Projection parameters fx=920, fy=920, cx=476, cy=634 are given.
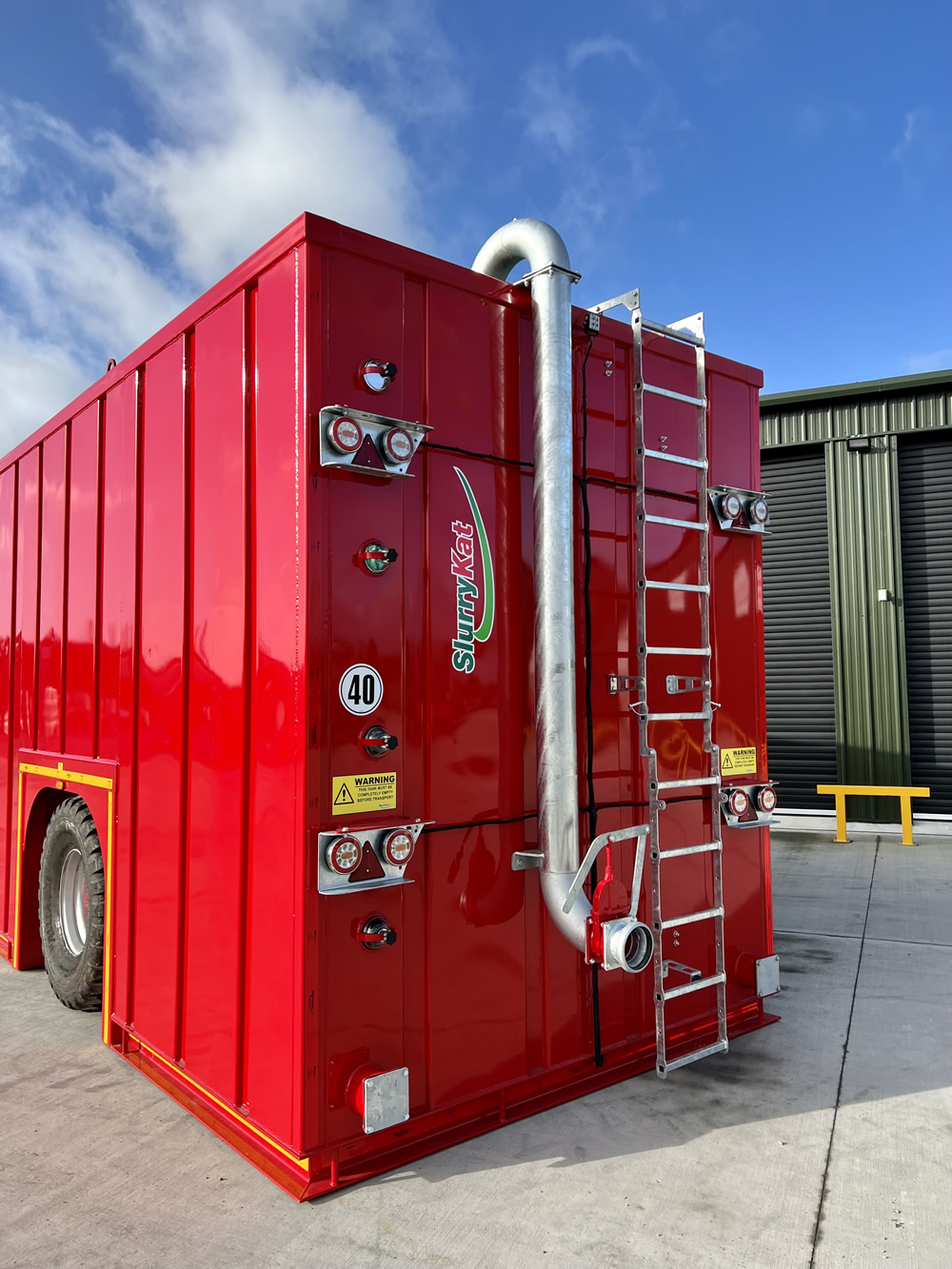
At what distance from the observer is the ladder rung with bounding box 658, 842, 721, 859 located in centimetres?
432

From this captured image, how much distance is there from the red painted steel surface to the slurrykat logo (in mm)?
17

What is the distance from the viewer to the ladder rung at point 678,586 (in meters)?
4.50

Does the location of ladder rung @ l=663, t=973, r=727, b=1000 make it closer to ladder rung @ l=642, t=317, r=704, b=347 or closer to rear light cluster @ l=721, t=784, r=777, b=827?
rear light cluster @ l=721, t=784, r=777, b=827

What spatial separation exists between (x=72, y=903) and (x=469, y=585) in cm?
365

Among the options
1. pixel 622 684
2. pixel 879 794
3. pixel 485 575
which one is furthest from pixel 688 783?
pixel 879 794

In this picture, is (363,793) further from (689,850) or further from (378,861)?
(689,850)

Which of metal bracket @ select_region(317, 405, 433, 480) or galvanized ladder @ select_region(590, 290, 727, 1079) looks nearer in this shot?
metal bracket @ select_region(317, 405, 433, 480)

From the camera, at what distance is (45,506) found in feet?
19.8

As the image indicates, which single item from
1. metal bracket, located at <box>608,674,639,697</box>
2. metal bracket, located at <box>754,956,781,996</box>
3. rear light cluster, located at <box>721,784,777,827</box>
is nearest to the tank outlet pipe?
metal bracket, located at <box>608,674,639,697</box>

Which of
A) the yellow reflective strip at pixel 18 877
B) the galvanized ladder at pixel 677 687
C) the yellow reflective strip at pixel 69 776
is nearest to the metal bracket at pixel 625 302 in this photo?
the galvanized ladder at pixel 677 687

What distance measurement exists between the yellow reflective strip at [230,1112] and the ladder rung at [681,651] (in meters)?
2.58

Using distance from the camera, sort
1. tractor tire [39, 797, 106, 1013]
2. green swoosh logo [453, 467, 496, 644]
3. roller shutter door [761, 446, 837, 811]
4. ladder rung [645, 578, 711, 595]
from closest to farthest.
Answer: green swoosh logo [453, 467, 496, 644]
ladder rung [645, 578, 711, 595]
tractor tire [39, 797, 106, 1013]
roller shutter door [761, 446, 837, 811]

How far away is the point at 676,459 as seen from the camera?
15.4ft

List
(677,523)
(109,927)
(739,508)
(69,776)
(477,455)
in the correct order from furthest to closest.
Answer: (69,776) < (739,508) < (109,927) < (677,523) < (477,455)
